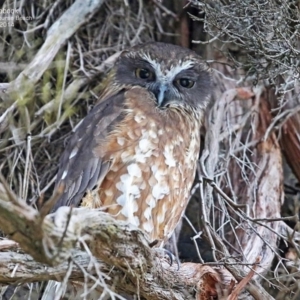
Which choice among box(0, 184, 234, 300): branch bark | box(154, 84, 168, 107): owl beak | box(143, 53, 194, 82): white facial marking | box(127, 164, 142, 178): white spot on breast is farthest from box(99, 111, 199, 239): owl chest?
box(0, 184, 234, 300): branch bark

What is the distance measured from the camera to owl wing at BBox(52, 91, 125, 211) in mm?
3021

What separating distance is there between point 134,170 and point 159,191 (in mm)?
158

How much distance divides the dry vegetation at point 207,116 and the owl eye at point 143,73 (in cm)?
32

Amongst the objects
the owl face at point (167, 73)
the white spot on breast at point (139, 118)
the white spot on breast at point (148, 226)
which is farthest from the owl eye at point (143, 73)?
the white spot on breast at point (148, 226)

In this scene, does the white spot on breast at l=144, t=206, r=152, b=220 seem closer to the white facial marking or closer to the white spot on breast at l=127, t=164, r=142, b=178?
the white spot on breast at l=127, t=164, r=142, b=178

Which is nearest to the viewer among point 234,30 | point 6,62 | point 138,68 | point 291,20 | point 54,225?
point 54,225

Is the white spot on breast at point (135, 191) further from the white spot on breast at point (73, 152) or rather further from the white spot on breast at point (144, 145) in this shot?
the white spot on breast at point (73, 152)

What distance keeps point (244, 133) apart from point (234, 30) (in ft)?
2.88

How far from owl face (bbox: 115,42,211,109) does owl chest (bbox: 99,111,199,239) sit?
22 centimetres

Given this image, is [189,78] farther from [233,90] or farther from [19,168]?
[19,168]

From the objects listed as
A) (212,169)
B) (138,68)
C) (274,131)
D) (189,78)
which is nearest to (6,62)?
(138,68)

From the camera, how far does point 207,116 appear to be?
376 centimetres

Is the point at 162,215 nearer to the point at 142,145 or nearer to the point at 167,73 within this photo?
the point at 142,145

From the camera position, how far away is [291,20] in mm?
2848
